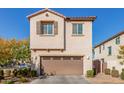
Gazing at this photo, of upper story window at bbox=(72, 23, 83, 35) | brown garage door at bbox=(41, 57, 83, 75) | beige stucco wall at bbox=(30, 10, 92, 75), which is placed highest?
upper story window at bbox=(72, 23, 83, 35)

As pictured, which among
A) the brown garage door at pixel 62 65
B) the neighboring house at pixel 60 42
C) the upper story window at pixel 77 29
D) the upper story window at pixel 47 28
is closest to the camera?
the neighboring house at pixel 60 42

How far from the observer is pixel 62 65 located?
85.0 feet

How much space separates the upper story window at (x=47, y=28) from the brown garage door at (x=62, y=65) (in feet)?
10.1

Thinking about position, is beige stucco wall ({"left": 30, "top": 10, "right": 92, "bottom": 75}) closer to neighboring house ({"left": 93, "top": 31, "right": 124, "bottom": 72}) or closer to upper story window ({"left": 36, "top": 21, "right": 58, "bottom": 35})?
upper story window ({"left": 36, "top": 21, "right": 58, "bottom": 35})

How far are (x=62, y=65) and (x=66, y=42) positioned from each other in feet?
9.11

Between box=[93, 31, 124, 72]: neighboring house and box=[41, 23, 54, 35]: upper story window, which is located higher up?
box=[41, 23, 54, 35]: upper story window

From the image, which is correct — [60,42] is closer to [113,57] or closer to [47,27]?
[47,27]

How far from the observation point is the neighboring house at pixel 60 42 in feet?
83.0

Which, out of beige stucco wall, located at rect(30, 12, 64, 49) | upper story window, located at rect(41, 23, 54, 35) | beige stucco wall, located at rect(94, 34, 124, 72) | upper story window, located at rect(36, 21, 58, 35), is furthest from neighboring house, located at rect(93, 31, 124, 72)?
upper story window, located at rect(41, 23, 54, 35)

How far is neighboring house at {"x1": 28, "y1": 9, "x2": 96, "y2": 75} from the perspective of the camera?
25312 millimetres

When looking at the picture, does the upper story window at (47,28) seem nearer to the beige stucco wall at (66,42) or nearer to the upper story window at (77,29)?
the beige stucco wall at (66,42)

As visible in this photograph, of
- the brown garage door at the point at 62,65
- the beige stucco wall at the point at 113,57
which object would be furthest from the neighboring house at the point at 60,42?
the beige stucco wall at the point at 113,57
